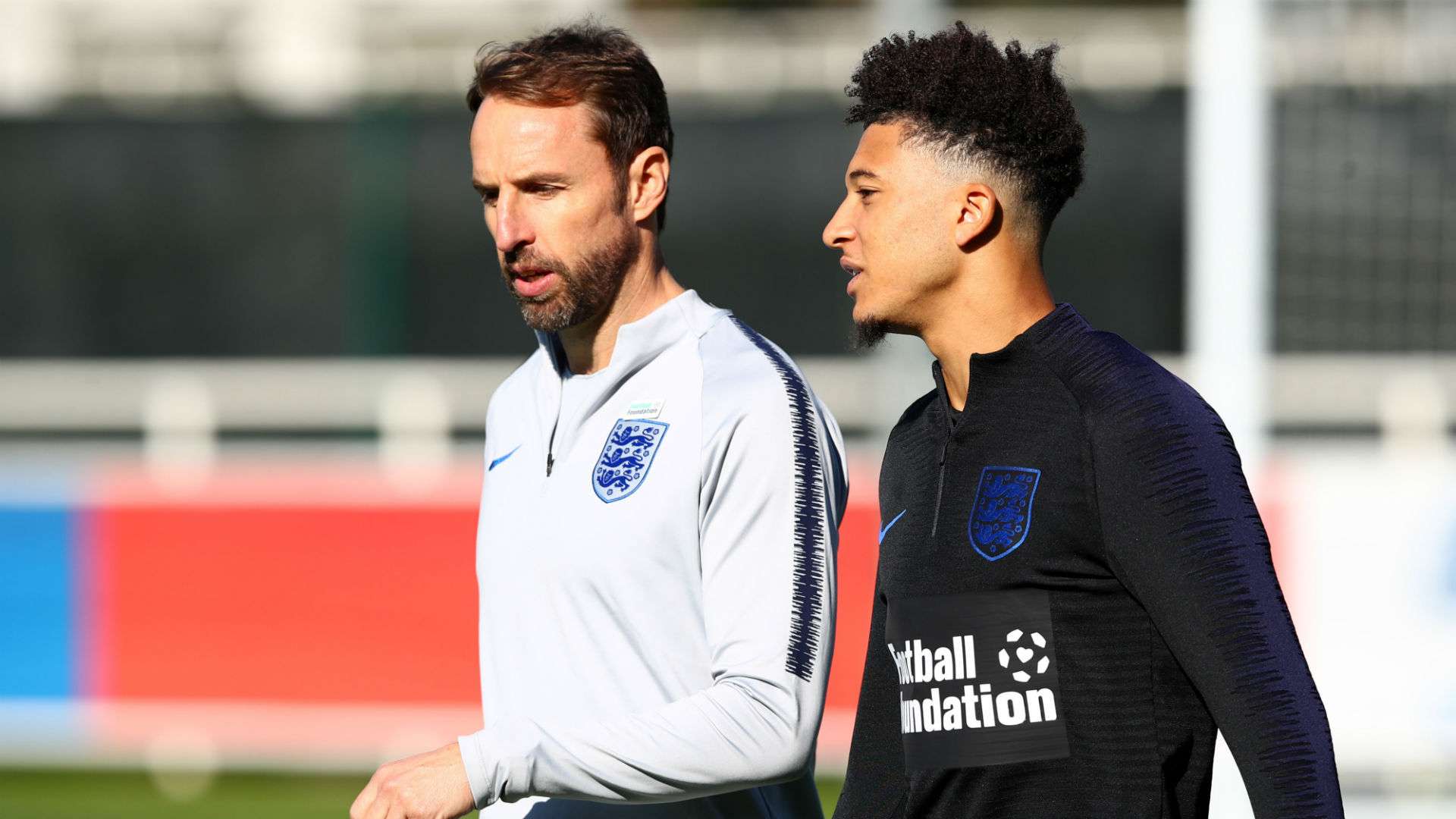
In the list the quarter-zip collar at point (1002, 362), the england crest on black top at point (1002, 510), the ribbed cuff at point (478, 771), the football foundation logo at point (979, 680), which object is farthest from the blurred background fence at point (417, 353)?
the ribbed cuff at point (478, 771)

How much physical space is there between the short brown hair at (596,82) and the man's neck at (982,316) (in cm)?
53

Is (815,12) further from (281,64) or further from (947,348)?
(947,348)

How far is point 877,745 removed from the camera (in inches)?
90.4

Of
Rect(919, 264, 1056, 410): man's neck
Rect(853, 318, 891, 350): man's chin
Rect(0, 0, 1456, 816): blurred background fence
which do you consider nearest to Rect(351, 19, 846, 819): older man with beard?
Rect(853, 318, 891, 350): man's chin

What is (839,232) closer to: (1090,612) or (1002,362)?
(1002,362)

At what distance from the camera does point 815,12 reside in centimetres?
2172

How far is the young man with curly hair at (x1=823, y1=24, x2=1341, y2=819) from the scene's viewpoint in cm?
192

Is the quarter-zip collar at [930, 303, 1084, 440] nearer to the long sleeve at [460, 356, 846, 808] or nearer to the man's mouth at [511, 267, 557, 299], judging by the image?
the long sleeve at [460, 356, 846, 808]

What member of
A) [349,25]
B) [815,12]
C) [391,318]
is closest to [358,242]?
[391,318]

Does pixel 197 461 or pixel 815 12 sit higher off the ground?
pixel 815 12

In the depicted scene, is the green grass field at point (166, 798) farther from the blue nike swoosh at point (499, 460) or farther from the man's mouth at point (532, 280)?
the man's mouth at point (532, 280)

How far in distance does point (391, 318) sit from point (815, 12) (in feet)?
44.5

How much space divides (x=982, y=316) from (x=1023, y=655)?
1.40 ft

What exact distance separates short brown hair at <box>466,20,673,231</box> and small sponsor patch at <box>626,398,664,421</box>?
10.9 inches
